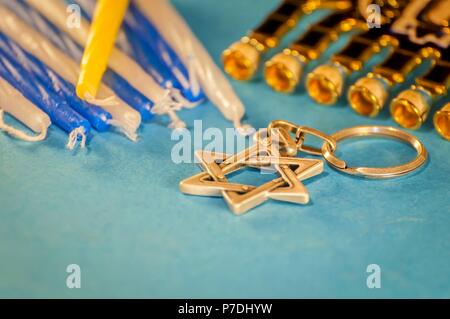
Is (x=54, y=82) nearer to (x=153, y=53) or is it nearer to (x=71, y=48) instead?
(x=71, y=48)

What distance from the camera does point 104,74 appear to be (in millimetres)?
1925

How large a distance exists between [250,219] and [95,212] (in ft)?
1.06

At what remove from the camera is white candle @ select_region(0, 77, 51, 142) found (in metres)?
1.79

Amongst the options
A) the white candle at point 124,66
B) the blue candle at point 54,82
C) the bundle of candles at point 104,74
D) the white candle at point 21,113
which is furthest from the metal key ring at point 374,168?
the white candle at point 21,113

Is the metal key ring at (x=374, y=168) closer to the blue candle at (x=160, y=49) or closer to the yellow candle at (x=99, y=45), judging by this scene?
the blue candle at (x=160, y=49)

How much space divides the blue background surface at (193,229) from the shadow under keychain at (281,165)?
3cm

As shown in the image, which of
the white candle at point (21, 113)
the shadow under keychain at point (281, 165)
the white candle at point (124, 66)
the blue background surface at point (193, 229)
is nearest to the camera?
the blue background surface at point (193, 229)

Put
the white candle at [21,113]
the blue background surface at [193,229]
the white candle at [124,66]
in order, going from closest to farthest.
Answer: the blue background surface at [193,229] → the white candle at [21,113] → the white candle at [124,66]

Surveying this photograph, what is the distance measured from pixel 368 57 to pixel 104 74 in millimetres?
688

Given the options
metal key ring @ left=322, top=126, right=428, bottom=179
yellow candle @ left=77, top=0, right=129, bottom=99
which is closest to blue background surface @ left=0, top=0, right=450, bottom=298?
metal key ring @ left=322, top=126, right=428, bottom=179

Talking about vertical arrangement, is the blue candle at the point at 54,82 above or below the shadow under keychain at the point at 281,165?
above

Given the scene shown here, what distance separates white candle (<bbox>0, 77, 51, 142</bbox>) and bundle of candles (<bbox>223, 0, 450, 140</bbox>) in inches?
21.6

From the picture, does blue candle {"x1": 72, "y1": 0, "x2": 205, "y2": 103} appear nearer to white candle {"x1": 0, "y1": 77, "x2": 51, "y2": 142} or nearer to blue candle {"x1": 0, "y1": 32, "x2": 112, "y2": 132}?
blue candle {"x1": 0, "y1": 32, "x2": 112, "y2": 132}

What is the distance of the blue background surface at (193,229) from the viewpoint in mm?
1425
